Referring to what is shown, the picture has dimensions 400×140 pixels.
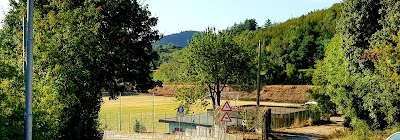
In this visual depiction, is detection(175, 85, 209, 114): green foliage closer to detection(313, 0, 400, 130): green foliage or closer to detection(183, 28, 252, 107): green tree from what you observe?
detection(183, 28, 252, 107): green tree

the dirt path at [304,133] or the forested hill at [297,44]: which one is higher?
the forested hill at [297,44]

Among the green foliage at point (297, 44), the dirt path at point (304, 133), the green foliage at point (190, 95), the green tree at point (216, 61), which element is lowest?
the dirt path at point (304, 133)

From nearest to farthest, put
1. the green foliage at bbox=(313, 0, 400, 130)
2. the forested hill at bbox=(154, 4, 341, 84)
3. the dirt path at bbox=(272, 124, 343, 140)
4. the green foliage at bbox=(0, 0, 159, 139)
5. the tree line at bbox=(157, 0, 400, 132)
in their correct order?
the green foliage at bbox=(0, 0, 159, 139) → the green foliage at bbox=(313, 0, 400, 130) → the tree line at bbox=(157, 0, 400, 132) → the dirt path at bbox=(272, 124, 343, 140) → the forested hill at bbox=(154, 4, 341, 84)

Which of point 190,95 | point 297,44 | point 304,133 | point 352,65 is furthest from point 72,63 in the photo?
point 297,44

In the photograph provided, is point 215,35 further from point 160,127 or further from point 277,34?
point 277,34

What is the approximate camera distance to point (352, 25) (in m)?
29.5

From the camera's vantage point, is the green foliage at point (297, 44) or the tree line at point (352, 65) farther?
the green foliage at point (297, 44)

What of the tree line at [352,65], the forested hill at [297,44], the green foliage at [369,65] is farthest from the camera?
the forested hill at [297,44]

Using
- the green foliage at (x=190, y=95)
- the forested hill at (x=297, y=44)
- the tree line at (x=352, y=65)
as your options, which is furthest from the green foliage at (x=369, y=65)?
the forested hill at (x=297, y=44)

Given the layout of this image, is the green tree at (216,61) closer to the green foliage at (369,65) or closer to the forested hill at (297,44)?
the green foliage at (369,65)

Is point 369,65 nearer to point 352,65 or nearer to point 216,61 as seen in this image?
point 352,65

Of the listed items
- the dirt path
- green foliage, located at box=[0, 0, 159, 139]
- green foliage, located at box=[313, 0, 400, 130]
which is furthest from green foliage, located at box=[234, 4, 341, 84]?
green foliage, located at box=[0, 0, 159, 139]

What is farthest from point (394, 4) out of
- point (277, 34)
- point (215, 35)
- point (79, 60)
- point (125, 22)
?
point (277, 34)

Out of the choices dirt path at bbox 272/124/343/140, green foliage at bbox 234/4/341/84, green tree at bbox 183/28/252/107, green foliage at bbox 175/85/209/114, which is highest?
green foliage at bbox 234/4/341/84
